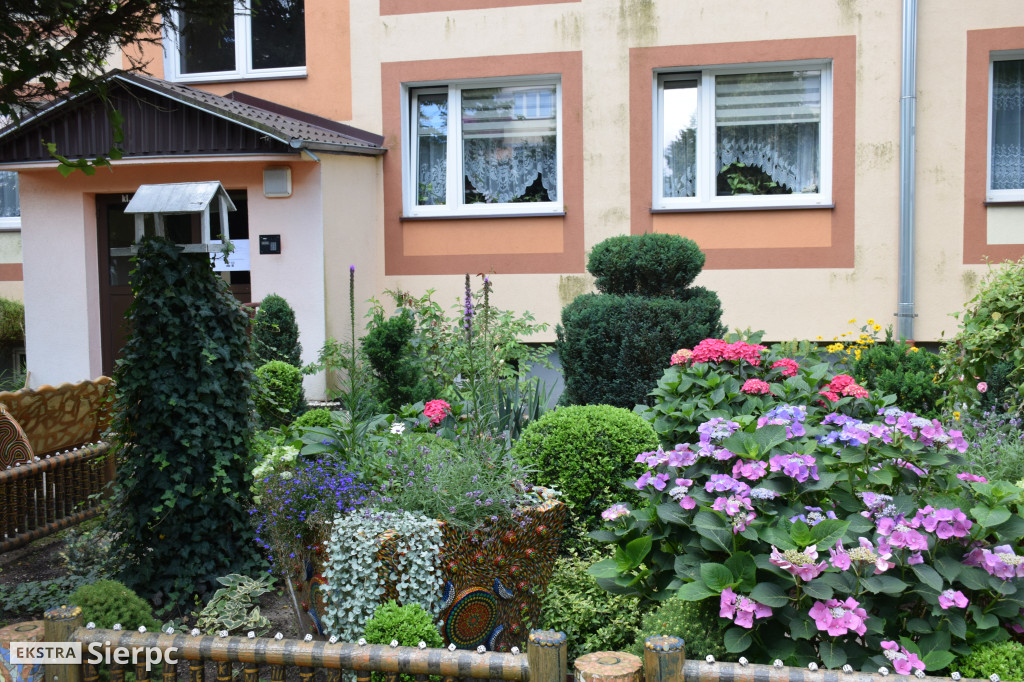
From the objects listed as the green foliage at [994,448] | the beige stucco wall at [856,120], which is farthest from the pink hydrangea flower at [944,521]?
the beige stucco wall at [856,120]

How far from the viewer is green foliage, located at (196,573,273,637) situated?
3.93 meters

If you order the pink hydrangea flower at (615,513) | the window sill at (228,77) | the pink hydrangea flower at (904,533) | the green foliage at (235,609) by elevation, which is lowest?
the green foliage at (235,609)

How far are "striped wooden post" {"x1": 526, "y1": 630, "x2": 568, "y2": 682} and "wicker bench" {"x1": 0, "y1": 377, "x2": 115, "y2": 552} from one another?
11.1 feet

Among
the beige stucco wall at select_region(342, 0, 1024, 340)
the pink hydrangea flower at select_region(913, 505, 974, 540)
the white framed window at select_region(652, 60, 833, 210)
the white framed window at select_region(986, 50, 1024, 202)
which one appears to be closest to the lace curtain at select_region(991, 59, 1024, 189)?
the white framed window at select_region(986, 50, 1024, 202)

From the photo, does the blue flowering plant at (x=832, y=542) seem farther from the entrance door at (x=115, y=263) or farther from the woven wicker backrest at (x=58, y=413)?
the entrance door at (x=115, y=263)

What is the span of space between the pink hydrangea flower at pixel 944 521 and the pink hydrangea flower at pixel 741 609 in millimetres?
622

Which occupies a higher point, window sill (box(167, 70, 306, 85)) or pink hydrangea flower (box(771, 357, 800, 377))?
window sill (box(167, 70, 306, 85))

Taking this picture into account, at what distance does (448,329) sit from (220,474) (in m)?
4.82

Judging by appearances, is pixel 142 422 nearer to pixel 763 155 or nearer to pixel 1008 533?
pixel 1008 533

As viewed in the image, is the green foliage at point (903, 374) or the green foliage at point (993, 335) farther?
the green foliage at point (903, 374)

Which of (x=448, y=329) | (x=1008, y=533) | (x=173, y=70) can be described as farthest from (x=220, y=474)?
(x=173, y=70)

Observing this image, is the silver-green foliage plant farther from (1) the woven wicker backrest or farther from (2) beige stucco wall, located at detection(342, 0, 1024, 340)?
(2) beige stucco wall, located at detection(342, 0, 1024, 340)

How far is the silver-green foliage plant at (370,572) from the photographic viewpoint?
352 cm

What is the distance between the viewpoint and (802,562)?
9.09ft
